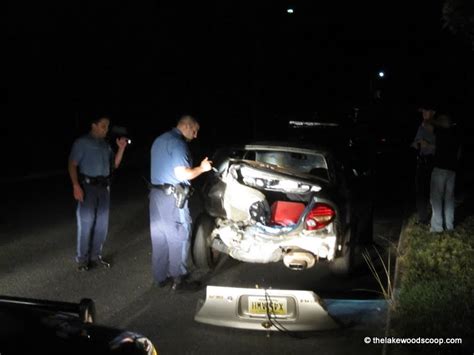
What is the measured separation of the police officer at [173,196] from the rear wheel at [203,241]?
1.81ft

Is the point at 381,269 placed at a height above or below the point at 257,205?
below

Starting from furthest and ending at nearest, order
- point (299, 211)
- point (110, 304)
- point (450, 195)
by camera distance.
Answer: point (450, 195), point (299, 211), point (110, 304)

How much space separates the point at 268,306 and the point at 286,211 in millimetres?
2007

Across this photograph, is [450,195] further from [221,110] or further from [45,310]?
[221,110]

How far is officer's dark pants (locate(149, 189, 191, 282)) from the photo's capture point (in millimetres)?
6023

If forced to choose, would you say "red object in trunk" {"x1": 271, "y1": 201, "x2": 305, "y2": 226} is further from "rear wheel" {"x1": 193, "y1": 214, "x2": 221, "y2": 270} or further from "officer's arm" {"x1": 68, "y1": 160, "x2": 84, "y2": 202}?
"officer's arm" {"x1": 68, "y1": 160, "x2": 84, "y2": 202}

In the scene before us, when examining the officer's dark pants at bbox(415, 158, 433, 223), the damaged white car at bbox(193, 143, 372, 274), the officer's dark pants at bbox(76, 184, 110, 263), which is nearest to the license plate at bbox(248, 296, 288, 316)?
the damaged white car at bbox(193, 143, 372, 274)

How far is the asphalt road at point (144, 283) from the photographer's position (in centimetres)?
487

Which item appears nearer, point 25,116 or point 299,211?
point 299,211

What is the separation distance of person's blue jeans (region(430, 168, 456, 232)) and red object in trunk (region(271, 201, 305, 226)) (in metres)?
2.50

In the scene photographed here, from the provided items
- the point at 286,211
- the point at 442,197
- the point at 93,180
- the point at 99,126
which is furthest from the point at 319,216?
the point at 442,197

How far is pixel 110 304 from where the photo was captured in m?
5.82

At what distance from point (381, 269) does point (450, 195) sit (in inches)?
69.6

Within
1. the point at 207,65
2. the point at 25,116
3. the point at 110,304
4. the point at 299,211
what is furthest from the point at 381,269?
the point at 207,65
